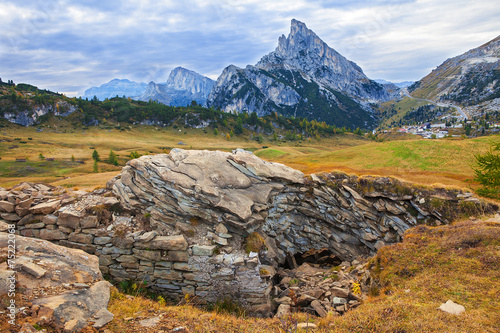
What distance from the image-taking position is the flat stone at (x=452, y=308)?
28.8 feet

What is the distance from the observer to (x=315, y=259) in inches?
910

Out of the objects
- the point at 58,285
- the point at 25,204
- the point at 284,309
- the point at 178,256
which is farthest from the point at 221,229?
the point at 25,204

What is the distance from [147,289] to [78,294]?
7.35 m

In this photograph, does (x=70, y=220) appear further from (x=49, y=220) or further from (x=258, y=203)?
(x=258, y=203)

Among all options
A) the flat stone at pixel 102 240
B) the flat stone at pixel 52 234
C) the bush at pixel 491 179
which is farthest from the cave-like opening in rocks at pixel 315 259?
the flat stone at pixel 52 234

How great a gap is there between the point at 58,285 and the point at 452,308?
15808 millimetres

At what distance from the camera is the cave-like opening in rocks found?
22.0m

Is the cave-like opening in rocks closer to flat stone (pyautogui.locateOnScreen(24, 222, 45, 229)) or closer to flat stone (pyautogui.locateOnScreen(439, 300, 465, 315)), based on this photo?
flat stone (pyautogui.locateOnScreen(439, 300, 465, 315))

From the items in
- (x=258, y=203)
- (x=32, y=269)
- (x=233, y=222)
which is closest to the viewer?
(x=32, y=269)

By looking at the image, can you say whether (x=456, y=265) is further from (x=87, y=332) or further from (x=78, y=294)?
(x=78, y=294)

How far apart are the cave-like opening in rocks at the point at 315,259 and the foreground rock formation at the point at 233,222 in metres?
0.10

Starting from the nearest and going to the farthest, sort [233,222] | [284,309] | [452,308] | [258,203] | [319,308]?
[452,308]
[319,308]
[284,309]
[233,222]
[258,203]

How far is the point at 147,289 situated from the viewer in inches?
626

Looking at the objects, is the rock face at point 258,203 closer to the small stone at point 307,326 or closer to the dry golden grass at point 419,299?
the dry golden grass at point 419,299
